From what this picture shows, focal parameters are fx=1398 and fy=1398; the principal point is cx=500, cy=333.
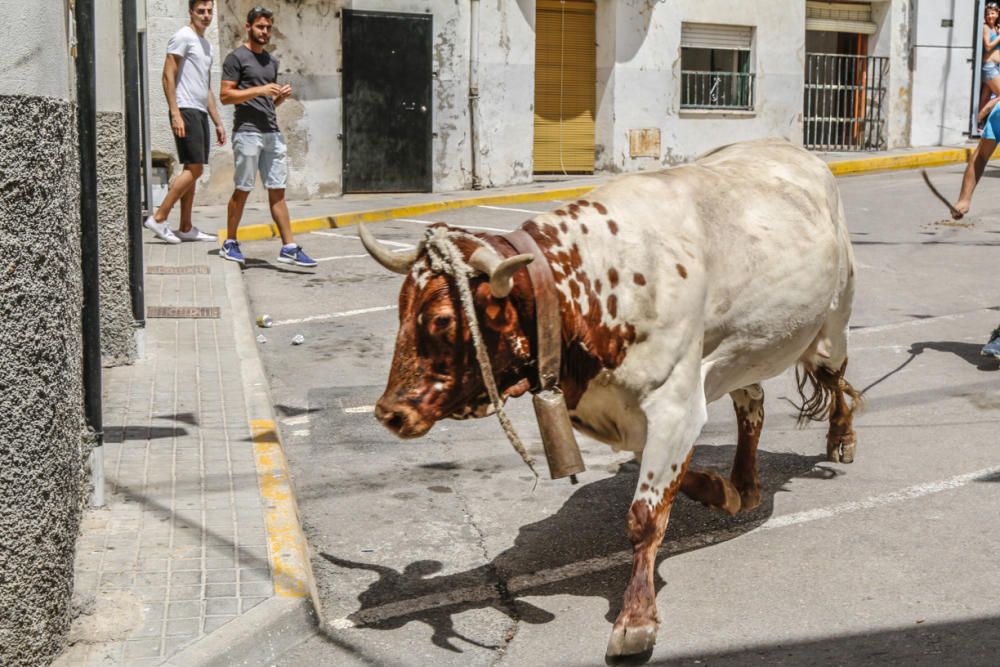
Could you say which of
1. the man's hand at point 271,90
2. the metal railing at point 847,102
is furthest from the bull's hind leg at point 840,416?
the metal railing at point 847,102

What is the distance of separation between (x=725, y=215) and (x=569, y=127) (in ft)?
51.0

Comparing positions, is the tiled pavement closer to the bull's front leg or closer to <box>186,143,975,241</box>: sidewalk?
the bull's front leg

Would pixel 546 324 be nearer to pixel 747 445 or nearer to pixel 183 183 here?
pixel 747 445

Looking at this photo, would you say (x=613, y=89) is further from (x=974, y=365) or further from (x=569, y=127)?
(x=974, y=365)

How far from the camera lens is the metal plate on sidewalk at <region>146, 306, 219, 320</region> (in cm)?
962

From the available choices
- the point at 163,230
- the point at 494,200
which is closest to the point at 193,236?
the point at 163,230

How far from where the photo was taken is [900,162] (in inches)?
846

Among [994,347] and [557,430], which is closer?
[557,430]

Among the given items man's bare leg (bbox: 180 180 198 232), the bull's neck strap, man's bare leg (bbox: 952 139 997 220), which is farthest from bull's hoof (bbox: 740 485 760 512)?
man's bare leg (bbox: 180 180 198 232)

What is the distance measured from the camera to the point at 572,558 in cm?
546

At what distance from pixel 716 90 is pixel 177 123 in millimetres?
11370

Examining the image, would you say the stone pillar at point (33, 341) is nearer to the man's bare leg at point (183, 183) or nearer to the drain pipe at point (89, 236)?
the drain pipe at point (89, 236)

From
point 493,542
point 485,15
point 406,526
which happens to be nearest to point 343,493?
point 406,526

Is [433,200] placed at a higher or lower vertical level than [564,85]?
lower
